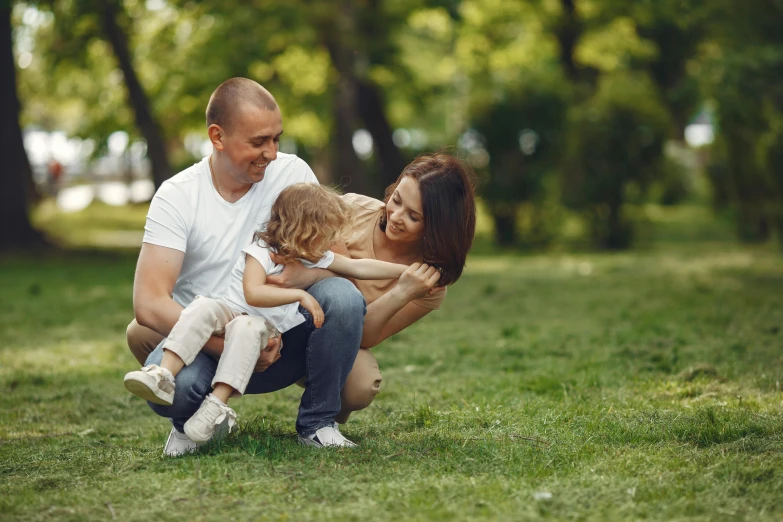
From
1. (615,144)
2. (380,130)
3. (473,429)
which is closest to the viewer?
(473,429)

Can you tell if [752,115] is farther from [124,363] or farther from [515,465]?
[515,465]

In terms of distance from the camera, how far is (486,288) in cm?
1105

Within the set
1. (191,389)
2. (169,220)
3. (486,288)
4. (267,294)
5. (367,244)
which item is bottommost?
(486,288)

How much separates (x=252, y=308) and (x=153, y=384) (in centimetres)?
57

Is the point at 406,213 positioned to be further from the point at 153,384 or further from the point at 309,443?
the point at 153,384

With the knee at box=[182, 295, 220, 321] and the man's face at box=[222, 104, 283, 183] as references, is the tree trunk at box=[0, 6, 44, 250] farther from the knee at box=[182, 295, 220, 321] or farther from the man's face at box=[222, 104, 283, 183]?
the knee at box=[182, 295, 220, 321]

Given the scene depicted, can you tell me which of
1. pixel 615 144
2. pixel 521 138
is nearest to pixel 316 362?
pixel 615 144

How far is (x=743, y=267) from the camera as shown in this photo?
12.6m

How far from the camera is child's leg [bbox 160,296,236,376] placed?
3.98m

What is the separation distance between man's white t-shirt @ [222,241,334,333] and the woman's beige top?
316 millimetres

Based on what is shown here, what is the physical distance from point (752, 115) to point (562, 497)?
10.8 meters

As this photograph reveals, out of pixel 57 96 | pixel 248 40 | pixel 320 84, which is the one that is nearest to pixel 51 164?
pixel 57 96

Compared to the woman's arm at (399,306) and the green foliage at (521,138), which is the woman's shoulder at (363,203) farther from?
the green foliage at (521,138)

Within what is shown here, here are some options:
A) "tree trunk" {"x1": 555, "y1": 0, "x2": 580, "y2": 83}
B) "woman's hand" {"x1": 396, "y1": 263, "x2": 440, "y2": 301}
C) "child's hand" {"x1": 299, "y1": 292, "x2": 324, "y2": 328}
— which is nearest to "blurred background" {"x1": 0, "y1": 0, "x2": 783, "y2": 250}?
"tree trunk" {"x1": 555, "y1": 0, "x2": 580, "y2": 83}
